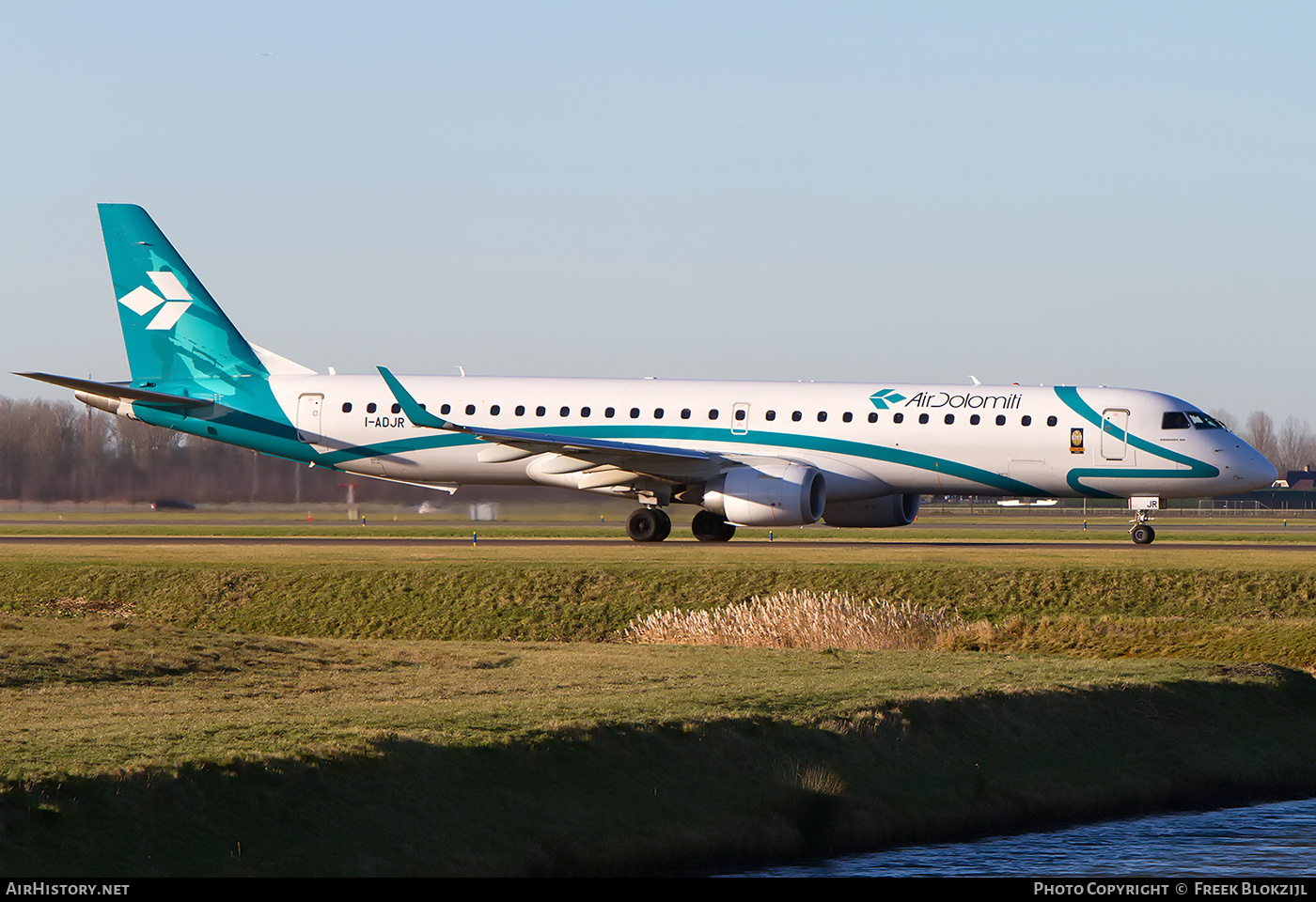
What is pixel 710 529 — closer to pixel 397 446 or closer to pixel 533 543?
pixel 533 543

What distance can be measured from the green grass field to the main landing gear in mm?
8274

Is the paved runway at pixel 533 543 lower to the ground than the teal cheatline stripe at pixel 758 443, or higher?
lower

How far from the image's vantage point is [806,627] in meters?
24.5

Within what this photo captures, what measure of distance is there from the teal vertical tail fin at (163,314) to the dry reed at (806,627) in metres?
19.6

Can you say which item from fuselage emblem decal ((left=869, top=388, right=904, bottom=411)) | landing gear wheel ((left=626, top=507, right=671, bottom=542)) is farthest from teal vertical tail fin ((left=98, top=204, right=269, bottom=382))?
fuselage emblem decal ((left=869, top=388, right=904, bottom=411))

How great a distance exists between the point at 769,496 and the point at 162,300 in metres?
18.6

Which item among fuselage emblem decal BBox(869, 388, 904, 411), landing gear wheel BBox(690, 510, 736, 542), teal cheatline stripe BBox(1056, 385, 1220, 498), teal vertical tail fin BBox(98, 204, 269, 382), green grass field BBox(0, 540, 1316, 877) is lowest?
green grass field BBox(0, 540, 1316, 877)

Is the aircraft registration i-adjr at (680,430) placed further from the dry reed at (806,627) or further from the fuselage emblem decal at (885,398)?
the dry reed at (806,627)

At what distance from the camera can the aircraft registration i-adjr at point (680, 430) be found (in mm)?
36312

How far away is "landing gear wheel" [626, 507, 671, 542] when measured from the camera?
127 feet

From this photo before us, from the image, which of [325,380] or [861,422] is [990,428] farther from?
[325,380]

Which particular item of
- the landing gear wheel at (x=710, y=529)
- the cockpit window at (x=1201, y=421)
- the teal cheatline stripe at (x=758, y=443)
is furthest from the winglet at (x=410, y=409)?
the cockpit window at (x=1201, y=421)

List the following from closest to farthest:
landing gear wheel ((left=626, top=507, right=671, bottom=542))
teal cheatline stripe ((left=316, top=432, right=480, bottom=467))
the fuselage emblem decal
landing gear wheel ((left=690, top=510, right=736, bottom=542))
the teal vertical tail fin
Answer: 1. the fuselage emblem decal
2. landing gear wheel ((left=626, top=507, right=671, bottom=542))
3. teal cheatline stripe ((left=316, top=432, right=480, bottom=467))
4. landing gear wheel ((left=690, top=510, right=736, bottom=542))
5. the teal vertical tail fin

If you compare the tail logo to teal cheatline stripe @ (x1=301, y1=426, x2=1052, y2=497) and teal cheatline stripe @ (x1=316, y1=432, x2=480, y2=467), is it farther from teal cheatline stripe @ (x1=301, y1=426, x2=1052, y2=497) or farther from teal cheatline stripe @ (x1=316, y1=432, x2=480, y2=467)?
teal cheatline stripe @ (x1=301, y1=426, x2=1052, y2=497)
